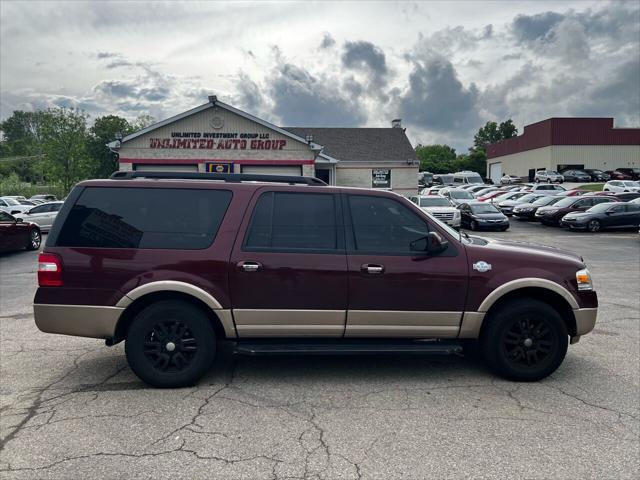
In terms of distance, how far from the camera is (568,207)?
82.1ft

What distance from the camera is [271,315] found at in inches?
181

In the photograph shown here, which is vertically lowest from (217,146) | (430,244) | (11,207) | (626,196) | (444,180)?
(430,244)

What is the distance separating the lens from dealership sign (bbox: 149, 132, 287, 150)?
2680 cm

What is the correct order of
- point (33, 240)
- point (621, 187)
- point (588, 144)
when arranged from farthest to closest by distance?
point (588, 144), point (621, 187), point (33, 240)

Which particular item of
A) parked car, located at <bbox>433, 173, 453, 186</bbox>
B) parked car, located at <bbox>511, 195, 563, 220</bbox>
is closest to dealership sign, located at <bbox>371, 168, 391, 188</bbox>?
parked car, located at <bbox>511, 195, 563, 220</bbox>

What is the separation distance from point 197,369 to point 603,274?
10.4 metres

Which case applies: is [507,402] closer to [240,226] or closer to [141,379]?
[240,226]

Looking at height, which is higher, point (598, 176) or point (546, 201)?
point (598, 176)

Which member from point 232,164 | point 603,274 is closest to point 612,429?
point 603,274

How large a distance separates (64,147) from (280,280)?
54.4 meters

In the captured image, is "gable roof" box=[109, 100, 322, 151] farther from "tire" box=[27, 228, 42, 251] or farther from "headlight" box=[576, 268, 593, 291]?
"headlight" box=[576, 268, 593, 291]

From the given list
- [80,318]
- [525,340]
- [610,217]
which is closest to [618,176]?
[610,217]

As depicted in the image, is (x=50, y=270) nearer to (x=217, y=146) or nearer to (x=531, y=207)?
(x=217, y=146)

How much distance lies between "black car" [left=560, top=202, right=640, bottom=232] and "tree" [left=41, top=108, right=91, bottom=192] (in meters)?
47.2
